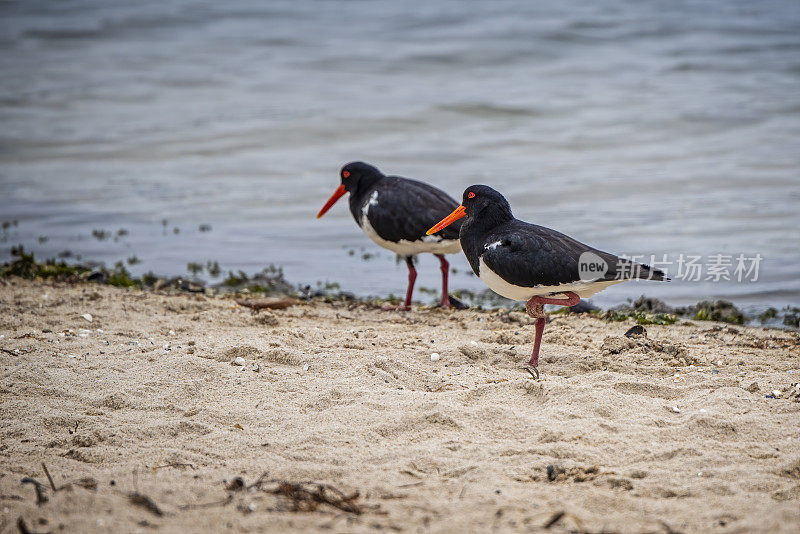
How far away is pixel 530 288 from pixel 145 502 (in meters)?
3.11

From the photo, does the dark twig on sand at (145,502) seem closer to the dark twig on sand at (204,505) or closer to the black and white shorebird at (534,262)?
the dark twig on sand at (204,505)

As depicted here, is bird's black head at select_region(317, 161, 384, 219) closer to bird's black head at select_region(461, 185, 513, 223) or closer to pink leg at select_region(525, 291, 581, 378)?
bird's black head at select_region(461, 185, 513, 223)

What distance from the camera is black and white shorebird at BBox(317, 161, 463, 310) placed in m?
7.48

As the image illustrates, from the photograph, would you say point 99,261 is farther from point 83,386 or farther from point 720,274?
point 720,274

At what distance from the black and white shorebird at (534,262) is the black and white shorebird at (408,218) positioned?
4.01 feet

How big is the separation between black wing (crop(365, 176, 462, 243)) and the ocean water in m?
1.31

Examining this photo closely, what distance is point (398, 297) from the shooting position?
860 cm

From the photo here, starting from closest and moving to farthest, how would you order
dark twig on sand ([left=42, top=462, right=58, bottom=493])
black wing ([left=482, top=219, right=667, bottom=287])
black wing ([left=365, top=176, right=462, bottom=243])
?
dark twig on sand ([left=42, top=462, right=58, bottom=493]), black wing ([left=482, top=219, right=667, bottom=287]), black wing ([left=365, top=176, right=462, bottom=243])

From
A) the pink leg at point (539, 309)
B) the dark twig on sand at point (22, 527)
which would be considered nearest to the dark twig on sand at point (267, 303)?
the pink leg at point (539, 309)

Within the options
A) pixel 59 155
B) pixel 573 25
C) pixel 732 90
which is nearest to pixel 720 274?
pixel 732 90

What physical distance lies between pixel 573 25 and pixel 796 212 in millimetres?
13425

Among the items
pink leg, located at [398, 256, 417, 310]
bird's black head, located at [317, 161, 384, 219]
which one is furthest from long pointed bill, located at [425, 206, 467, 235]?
bird's black head, located at [317, 161, 384, 219]

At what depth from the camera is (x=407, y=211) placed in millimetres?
7582

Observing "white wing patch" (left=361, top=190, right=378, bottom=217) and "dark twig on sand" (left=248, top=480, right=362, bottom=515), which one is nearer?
"dark twig on sand" (left=248, top=480, right=362, bottom=515)
